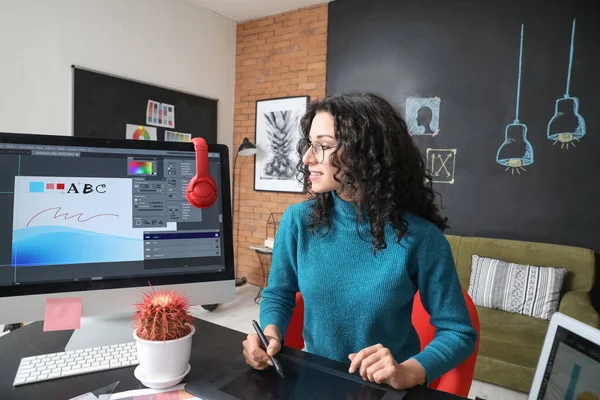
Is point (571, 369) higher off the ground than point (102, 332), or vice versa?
point (571, 369)

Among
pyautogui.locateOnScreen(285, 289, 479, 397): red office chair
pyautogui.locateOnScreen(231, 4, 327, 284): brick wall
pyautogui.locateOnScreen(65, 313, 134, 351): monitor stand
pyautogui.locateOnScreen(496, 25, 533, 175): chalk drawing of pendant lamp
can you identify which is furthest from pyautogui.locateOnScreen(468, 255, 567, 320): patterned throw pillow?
pyautogui.locateOnScreen(65, 313, 134, 351): monitor stand

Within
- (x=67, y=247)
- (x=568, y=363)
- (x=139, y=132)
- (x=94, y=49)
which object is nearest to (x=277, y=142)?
(x=139, y=132)

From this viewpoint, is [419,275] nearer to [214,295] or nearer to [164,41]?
[214,295]

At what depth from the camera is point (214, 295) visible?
3.26 ft

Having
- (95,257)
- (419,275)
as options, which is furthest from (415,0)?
(95,257)

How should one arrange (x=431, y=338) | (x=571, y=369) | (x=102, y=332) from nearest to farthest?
(x=571, y=369), (x=102, y=332), (x=431, y=338)

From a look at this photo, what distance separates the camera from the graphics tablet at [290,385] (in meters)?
0.71

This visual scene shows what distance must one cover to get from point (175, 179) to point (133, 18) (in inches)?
124

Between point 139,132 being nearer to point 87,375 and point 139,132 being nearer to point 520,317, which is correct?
point 87,375

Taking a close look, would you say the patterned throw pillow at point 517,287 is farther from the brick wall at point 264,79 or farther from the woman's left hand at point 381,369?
the woman's left hand at point 381,369

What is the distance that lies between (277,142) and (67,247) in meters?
3.42

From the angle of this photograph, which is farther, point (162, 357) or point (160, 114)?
point (160, 114)

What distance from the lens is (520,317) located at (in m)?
2.56

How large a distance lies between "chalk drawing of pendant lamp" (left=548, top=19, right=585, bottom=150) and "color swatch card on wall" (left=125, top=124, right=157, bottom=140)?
10.8 ft
